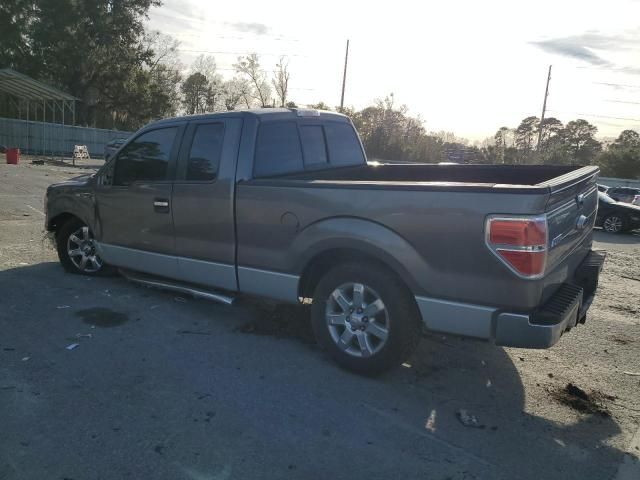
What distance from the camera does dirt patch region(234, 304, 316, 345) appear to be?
4.92 m

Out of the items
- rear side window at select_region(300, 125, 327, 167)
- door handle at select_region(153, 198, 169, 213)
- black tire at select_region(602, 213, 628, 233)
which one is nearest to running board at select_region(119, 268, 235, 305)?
door handle at select_region(153, 198, 169, 213)

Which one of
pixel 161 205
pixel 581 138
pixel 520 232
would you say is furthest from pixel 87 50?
pixel 581 138

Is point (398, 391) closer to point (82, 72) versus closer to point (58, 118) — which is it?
point (82, 72)

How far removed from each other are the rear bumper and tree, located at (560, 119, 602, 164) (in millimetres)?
54356

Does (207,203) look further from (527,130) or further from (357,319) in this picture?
(527,130)

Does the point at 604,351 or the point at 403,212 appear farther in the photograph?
the point at 604,351

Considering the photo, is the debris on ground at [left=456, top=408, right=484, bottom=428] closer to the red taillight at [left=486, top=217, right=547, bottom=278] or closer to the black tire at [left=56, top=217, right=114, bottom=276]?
the red taillight at [left=486, top=217, right=547, bottom=278]

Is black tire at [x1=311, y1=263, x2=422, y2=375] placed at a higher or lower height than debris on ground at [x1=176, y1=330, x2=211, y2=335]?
higher

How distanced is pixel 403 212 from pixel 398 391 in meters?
1.33

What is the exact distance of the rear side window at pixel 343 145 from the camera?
5668 millimetres

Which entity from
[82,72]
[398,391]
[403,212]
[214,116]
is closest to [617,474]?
[398,391]

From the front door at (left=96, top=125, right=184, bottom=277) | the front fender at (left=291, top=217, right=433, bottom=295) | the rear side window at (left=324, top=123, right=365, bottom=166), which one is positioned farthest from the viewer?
the rear side window at (left=324, top=123, right=365, bottom=166)

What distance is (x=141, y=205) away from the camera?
5.50m

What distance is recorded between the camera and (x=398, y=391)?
12.8 feet
